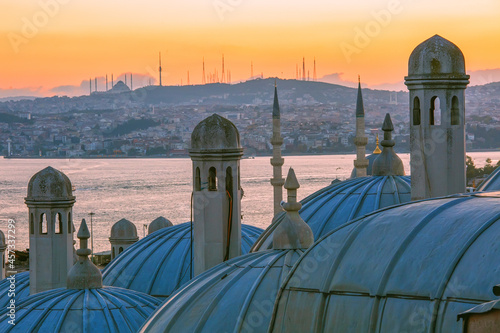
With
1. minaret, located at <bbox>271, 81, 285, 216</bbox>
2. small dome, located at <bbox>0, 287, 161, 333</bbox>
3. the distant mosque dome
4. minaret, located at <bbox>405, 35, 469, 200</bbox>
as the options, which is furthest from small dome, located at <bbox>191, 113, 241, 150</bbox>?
minaret, located at <bbox>271, 81, 285, 216</bbox>

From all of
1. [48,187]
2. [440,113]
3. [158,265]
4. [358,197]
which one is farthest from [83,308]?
[440,113]

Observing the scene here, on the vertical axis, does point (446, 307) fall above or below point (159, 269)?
above

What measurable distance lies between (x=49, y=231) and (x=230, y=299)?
9.06 m

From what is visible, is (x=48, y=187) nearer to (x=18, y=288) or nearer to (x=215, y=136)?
(x=18, y=288)

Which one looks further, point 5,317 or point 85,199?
point 85,199

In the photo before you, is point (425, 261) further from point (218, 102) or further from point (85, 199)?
point (218, 102)

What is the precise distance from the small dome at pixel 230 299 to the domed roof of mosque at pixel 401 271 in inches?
91.8

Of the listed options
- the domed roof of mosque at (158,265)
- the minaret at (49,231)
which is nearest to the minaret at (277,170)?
the domed roof of mosque at (158,265)

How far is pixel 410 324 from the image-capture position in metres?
6.12

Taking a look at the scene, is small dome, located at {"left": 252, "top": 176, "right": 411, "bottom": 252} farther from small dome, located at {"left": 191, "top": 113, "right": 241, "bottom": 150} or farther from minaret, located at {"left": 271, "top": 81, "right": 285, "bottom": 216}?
minaret, located at {"left": 271, "top": 81, "right": 285, "bottom": 216}

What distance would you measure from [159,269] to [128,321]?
3.82 meters

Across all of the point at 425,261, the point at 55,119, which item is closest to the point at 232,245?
the point at 425,261

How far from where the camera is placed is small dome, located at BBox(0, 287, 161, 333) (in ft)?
45.2

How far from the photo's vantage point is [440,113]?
11844 millimetres
